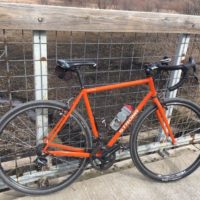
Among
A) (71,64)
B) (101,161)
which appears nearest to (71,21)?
(71,64)

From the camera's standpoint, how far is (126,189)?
2.44 m

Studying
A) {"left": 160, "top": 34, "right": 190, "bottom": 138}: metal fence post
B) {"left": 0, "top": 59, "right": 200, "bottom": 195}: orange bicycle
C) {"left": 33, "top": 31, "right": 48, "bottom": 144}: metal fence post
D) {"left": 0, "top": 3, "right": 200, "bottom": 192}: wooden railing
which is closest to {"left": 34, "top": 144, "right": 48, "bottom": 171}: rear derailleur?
{"left": 0, "top": 59, "right": 200, "bottom": 195}: orange bicycle

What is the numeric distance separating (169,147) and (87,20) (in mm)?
1776

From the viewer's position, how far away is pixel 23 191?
221cm

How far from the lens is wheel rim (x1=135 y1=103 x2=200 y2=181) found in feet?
8.80

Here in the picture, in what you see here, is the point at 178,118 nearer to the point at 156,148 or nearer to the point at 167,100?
the point at 156,148

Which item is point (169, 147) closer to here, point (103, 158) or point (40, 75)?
point (103, 158)

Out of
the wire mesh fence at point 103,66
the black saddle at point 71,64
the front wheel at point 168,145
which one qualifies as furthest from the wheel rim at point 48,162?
the front wheel at point 168,145

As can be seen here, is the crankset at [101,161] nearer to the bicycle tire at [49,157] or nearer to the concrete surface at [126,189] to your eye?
the bicycle tire at [49,157]

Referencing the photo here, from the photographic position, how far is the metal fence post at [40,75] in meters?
Result: 1.97

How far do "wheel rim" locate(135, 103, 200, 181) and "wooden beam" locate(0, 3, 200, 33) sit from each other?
0.74 meters

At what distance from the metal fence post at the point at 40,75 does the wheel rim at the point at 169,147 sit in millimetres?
916

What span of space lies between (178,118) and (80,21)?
204 centimetres

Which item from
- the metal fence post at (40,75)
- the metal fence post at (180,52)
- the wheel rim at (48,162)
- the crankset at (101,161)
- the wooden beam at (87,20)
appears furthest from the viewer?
the metal fence post at (180,52)
